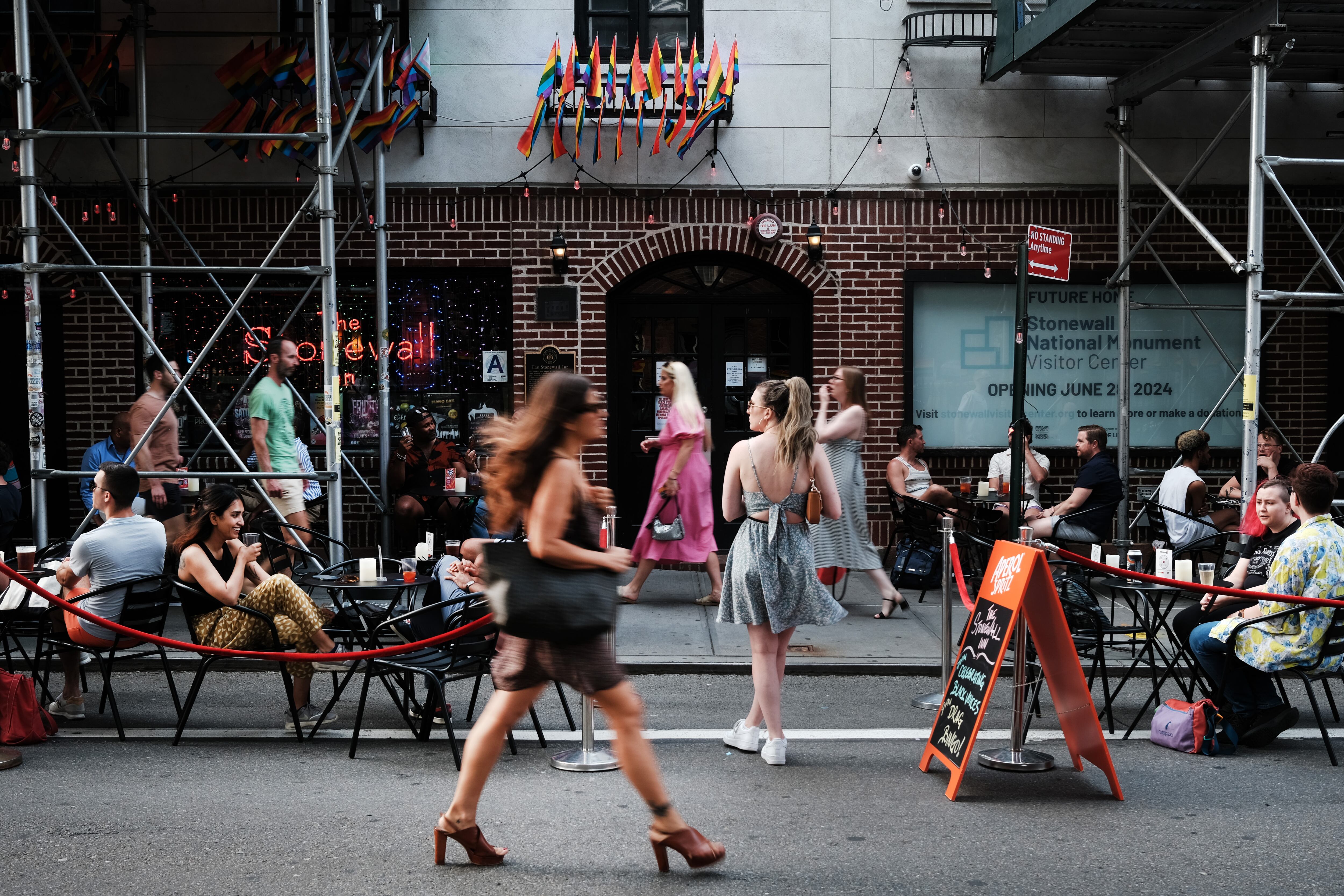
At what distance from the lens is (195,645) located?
6.21m

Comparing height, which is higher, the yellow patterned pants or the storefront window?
the storefront window

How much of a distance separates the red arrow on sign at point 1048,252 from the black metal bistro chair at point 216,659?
4.58 m

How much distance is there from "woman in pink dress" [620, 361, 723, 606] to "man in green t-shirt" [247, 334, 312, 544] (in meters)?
2.70

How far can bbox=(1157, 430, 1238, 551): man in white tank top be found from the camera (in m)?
9.64

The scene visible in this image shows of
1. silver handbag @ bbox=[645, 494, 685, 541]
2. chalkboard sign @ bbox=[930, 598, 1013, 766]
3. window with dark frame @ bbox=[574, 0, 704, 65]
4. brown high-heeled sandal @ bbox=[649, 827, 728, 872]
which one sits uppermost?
window with dark frame @ bbox=[574, 0, 704, 65]

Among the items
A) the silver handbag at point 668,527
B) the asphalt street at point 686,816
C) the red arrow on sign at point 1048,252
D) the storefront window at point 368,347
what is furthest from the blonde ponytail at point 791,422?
the storefront window at point 368,347

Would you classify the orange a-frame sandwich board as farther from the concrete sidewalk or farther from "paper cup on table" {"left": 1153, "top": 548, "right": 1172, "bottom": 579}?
the concrete sidewalk

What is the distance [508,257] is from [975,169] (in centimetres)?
445

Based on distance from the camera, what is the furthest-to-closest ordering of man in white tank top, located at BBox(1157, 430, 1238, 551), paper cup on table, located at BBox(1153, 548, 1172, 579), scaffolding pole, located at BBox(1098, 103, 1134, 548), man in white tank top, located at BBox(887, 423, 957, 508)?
scaffolding pole, located at BBox(1098, 103, 1134, 548) < man in white tank top, located at BBox(887, 423, 957, 508) < man in white tank top, located at BBox(1157, 430, 1238, 551) < paper cup on table, located at BBox(1153, 548, 1172, 579)

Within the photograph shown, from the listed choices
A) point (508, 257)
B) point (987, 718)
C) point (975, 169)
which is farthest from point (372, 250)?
point (987, 718)

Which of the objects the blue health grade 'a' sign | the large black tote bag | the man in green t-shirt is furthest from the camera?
the blue health grade 'a' sign

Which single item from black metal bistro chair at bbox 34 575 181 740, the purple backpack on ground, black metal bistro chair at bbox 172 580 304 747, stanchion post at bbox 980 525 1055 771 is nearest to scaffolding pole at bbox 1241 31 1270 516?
the purple backpack on ground

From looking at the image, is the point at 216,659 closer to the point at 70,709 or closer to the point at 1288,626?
the point at 70,709

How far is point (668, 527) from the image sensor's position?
925 centimetres
